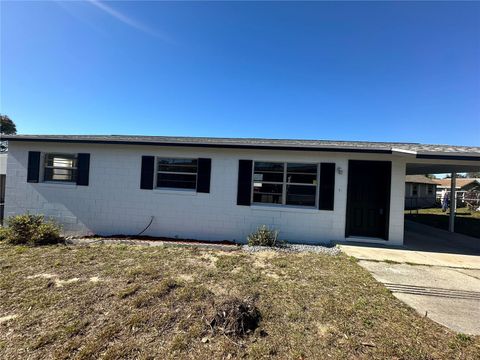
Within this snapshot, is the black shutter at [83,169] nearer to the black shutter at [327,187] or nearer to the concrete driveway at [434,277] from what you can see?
the black shutter at [327,187]

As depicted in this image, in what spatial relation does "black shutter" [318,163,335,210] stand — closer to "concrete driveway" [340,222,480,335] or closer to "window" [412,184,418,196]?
"concrete driveway" [340,222,480,335]

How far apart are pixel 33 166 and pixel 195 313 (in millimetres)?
8613

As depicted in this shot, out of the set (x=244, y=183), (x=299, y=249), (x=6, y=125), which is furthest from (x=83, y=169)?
(x=6, y=125)

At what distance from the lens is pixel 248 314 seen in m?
3.09

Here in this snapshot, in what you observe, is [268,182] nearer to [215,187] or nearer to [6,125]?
[215,187]

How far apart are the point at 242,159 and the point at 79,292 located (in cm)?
529

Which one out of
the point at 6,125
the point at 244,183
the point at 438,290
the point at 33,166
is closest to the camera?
the point at 438,290

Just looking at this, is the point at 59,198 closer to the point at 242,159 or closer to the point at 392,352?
the point at 242,159

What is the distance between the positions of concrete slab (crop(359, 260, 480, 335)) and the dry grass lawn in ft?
0.81

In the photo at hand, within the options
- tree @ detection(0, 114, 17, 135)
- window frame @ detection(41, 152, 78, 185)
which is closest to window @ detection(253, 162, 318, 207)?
window frame @ detection(41, 152, 78, 185)

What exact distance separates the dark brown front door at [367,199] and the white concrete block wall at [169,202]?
10.4 inches

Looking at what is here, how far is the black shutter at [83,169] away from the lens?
8.26 meters

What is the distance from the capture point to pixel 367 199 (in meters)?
7.80

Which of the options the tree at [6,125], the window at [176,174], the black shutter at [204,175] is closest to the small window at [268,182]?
the black shutter at [204,175]
